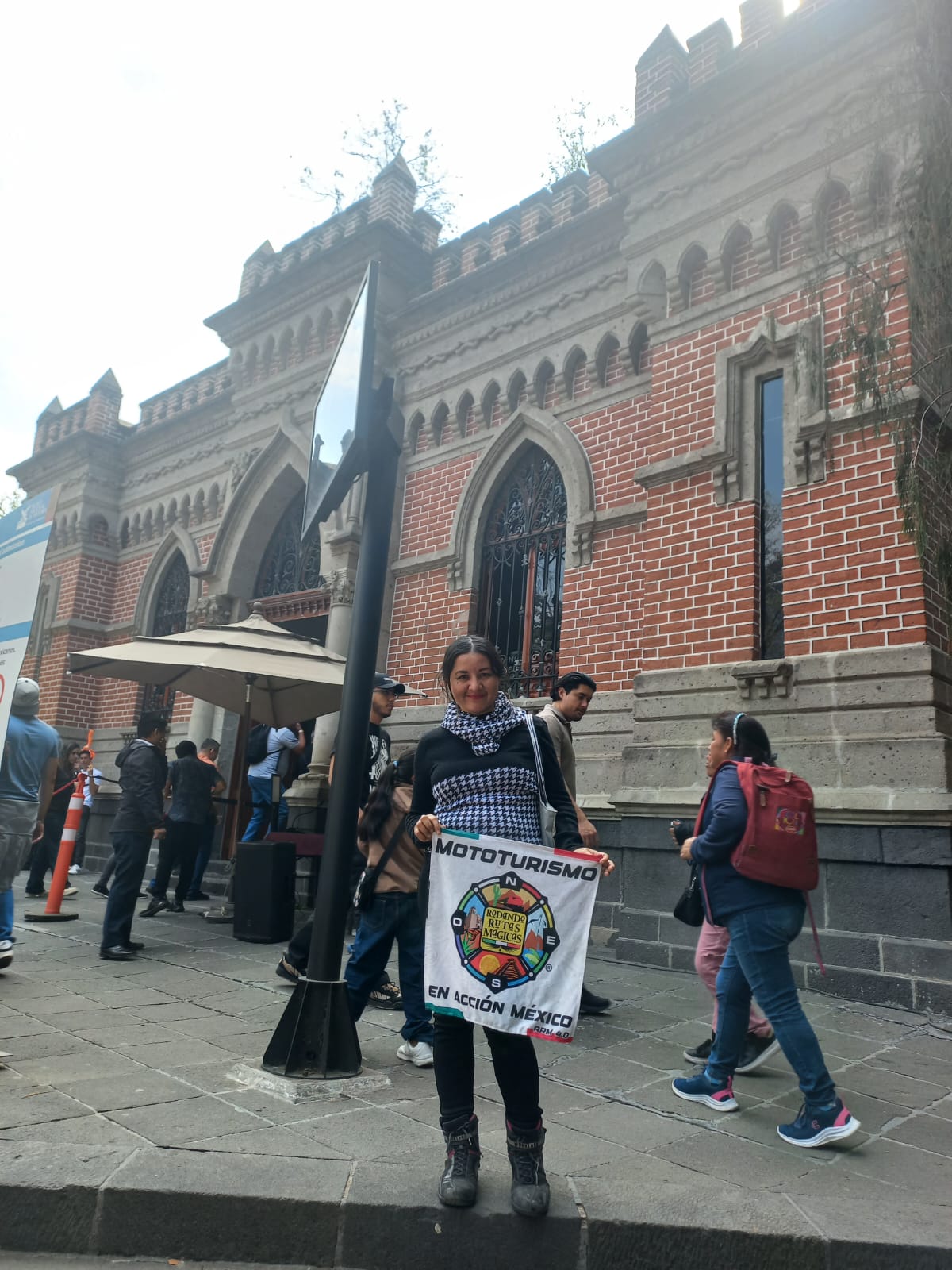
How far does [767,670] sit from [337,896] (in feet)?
12.3

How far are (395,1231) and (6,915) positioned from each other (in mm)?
4184

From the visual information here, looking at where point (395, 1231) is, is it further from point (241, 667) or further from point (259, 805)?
point (259, 805)

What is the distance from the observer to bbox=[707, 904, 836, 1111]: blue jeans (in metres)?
3.37

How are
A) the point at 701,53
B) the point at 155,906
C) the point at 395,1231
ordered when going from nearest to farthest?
the point at 395,1231 < the point at 701,53 < the point at 155,906

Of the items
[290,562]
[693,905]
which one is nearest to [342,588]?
[290,562]

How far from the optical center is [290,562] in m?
12.5

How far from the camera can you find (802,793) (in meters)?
3.71

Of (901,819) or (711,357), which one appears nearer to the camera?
(901,819)

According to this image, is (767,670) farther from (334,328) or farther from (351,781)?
(334,328)

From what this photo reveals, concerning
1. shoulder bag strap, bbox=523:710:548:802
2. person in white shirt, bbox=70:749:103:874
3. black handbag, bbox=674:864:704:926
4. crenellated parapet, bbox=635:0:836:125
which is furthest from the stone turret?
shoulder bag strap, bbox=523:710:548:802

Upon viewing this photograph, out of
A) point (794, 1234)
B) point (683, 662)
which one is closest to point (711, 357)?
point (683, 662)

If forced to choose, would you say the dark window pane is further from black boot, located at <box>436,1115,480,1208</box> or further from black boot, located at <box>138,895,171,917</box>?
black boot, located at <box>138,895,171,917</box>

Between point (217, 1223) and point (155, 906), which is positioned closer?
point (217, 1223)

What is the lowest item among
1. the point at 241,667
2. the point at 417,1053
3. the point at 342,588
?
the point at 417,1053
